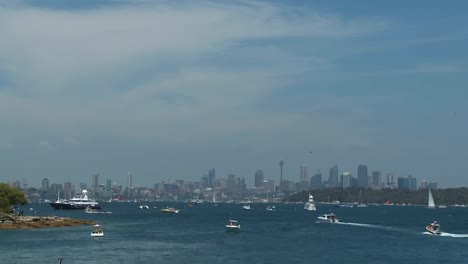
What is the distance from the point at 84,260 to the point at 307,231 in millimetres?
72200

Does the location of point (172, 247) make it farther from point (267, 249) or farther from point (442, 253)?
point (442, 253)

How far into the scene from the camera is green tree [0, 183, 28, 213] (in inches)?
6211

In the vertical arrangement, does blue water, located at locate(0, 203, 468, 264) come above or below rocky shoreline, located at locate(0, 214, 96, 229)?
below

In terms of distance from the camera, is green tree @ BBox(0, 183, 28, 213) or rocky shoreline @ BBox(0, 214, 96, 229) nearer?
rocky shoreline @ BBox(0, 214, 96, 229)

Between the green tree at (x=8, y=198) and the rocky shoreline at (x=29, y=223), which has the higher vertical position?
the green tree at (x=8, y=198)

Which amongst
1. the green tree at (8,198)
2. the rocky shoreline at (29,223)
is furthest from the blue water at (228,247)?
the green tree at (8,198)

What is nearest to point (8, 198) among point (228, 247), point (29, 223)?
point (29, 223)

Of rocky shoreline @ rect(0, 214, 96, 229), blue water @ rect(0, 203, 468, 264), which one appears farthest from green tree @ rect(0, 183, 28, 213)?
blue water @ rect(0, 203, 468, 264)

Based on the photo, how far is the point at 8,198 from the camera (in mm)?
159500

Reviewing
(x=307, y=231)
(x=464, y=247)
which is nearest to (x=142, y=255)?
(x=464, y=247)

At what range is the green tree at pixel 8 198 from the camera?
518ft

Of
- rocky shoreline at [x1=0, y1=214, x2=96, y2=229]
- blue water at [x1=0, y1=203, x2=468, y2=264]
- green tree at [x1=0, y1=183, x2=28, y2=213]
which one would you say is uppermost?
green tree at [x1=0, y1=183, x2=28, y2=213]

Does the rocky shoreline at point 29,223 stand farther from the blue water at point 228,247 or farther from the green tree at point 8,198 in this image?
the blue water at point 228,247

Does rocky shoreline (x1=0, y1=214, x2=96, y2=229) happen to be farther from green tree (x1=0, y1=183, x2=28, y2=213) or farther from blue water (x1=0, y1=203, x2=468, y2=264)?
blue water (x1=0, y1=203, x2=468, y2=264)
